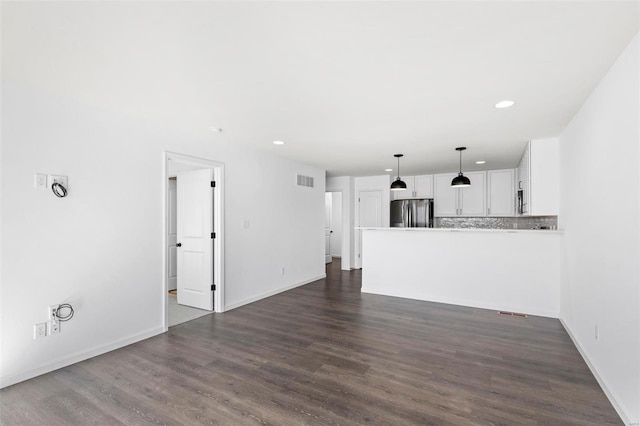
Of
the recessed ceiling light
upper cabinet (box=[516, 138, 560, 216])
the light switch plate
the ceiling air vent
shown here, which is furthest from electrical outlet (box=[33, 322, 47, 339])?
upper cabinet (box=[516, 138, 560, 216])

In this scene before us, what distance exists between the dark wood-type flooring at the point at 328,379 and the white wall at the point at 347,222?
4015 mm

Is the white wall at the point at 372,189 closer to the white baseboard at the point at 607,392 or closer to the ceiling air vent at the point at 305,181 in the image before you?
the ceiling air vent at the point at 305,181

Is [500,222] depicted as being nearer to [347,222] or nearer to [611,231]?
[347,222]

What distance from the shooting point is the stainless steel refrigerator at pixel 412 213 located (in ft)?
24.4

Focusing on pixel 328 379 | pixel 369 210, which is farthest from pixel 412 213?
pixel 328 379

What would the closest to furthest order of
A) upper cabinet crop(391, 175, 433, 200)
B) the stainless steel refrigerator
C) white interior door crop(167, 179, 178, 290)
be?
white interior door crop(167, 179, 178, 290) → the stainless steel refrigerator → upper cabinet crop(391, 175, 433, 200)

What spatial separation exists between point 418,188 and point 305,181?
3.03 meters

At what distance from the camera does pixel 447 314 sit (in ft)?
14.3

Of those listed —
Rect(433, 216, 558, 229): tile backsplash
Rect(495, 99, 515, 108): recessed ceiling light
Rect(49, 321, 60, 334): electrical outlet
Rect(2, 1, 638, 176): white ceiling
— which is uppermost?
Rect(2, 1, 638, 176): white ceiling

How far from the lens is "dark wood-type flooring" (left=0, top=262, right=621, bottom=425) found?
2.13m

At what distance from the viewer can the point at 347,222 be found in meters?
7.98

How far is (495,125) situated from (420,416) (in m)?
3.19

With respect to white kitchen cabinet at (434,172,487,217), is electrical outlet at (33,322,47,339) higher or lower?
lower

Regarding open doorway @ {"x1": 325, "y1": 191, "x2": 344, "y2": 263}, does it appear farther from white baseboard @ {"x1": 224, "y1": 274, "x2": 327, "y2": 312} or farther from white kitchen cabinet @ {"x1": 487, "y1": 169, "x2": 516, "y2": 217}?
white kitchen cabinet @ {"x1": 487, "y1": 169, "x2": 516, "y2": 217}
